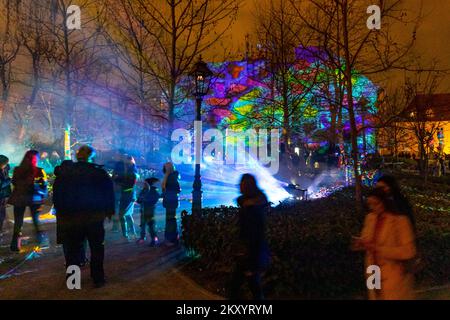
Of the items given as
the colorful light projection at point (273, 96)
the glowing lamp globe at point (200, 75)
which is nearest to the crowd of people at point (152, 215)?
the glowing lamp globe at point (200, 75)

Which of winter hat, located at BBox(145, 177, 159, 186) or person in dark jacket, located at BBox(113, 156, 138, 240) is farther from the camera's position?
person in dark jacket, located at BBox(113, 156, 138, 240)

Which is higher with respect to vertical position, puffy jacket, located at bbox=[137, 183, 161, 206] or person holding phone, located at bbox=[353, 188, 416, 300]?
puffy jacket, located at bbox=[137, 183, 161, 206]

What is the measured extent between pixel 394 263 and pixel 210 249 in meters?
2.97

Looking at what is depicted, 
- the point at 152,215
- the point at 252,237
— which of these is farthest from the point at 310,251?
the point at 152,215

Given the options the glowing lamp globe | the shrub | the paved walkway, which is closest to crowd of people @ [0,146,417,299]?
the paved walkway

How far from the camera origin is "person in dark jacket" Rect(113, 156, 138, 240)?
27.7ft

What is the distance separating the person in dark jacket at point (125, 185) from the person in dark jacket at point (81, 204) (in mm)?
3042

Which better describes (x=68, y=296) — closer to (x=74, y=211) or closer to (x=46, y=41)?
(x=74, y=211)

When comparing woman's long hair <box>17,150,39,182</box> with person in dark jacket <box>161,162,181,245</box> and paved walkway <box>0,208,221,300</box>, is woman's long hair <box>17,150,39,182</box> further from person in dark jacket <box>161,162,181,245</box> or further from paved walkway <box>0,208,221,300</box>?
person in dark jacket <box>161,162,181,245</box>

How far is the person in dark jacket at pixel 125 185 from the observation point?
843 cm

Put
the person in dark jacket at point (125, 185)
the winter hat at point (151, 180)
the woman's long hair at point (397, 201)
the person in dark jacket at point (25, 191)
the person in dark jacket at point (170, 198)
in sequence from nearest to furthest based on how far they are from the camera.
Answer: the woman's long hair at point (397, 201) < the person in dark jacket at point (25, 191) < the person in dark jacket at point (170, 198) < the winter hat at point (151, 180) < the person in dark jacket at point (125, 185)

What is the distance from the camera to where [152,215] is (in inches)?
315

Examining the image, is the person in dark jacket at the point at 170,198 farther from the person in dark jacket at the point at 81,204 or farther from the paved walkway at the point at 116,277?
the person in dark jacket at the point at 81,204
